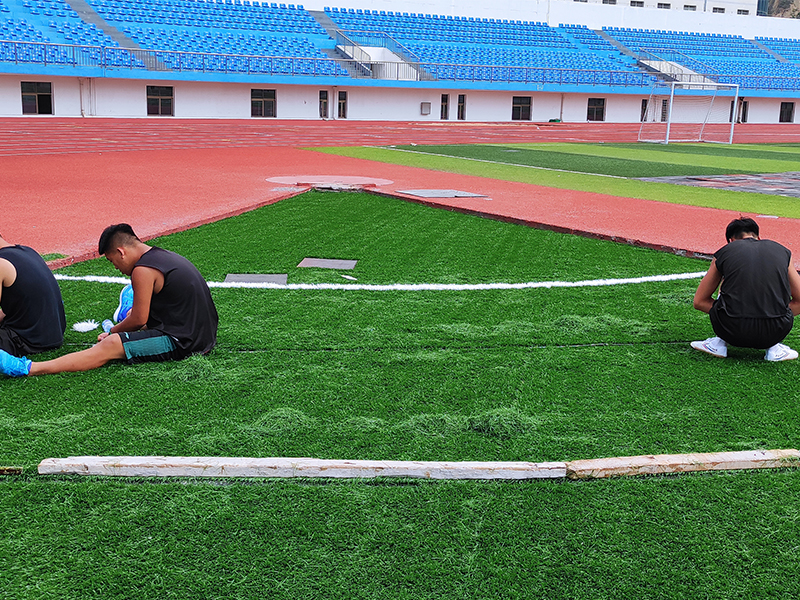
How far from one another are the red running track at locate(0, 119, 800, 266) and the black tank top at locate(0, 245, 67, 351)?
11.1 ft

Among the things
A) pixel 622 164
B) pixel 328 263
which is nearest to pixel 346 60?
pixel 622 164

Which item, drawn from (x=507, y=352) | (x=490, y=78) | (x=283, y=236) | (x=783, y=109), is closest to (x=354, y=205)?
(x=283, y=236)

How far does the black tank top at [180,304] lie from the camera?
5402mm

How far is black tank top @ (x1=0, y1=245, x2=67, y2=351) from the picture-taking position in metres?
5.52

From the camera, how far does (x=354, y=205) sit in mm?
13289

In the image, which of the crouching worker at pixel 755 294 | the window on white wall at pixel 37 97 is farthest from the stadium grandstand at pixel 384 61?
the crouching worker at pixel 755 294

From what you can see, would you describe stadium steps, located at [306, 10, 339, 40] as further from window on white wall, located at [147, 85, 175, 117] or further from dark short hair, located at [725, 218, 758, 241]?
dark short hair, located at [725, 218, 758, 241]

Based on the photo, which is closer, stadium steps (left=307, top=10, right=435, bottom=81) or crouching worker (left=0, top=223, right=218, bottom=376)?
crouching worker (left=0, top=223, right=218, bottom=376)

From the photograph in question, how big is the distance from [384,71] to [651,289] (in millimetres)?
38775

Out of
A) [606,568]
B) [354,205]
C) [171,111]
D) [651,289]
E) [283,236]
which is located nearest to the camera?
[606,568]

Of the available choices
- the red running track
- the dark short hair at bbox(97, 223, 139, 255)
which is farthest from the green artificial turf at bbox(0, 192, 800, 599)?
the red running track

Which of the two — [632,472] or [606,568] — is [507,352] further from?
[606,568]

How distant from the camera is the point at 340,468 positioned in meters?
3.97

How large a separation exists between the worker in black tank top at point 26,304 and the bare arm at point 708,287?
15.1ft
